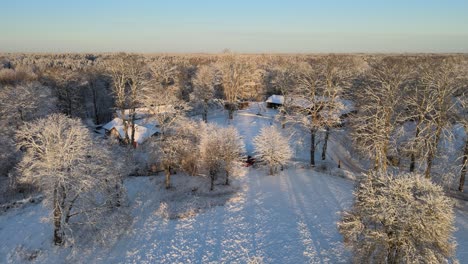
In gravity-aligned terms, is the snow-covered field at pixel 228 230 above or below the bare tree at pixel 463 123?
below

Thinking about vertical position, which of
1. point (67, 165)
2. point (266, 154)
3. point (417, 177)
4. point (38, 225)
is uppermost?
point (417, 177)

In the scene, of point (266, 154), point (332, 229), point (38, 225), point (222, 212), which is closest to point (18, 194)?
point (38, 225)

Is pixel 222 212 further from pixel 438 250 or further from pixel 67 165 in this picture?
pixel 438 250

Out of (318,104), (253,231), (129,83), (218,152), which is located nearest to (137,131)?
(129,83)

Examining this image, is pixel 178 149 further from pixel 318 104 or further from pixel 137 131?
pixel 137 131

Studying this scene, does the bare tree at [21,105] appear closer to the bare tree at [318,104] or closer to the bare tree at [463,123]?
the bare tree at [318,104]

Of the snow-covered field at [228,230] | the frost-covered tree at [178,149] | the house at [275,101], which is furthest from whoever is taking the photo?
the house at [275,101]

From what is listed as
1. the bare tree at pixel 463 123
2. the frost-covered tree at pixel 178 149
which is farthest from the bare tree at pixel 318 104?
the frost-covered tree at pixel 178 149
